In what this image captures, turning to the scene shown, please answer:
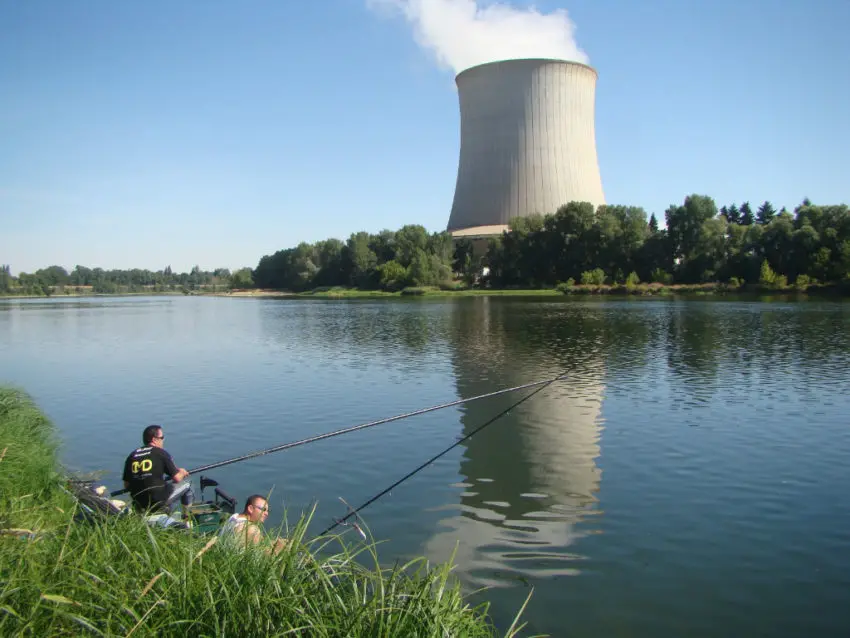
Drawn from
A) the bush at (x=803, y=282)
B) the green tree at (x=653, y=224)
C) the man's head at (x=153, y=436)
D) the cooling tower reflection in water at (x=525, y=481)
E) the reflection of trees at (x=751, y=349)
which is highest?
the green tree at (x=653, y=224)

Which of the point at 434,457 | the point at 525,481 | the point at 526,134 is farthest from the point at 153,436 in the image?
the point at 526,134

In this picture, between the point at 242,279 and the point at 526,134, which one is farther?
the point at 242,279

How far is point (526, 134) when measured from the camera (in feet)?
132

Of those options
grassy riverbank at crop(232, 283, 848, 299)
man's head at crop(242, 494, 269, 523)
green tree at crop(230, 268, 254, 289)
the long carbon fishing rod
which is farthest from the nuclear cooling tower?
green tree at crop(230, 268, 254, 289)

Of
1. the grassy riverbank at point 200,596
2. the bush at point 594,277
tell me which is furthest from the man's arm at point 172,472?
the bush at point 594,277

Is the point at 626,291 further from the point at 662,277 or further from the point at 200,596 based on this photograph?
the point at 200,596

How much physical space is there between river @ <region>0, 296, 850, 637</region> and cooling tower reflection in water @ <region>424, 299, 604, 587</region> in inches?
1.2

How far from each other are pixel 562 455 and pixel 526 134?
34874mm

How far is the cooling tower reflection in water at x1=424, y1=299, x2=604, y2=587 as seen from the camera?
16.7 feet

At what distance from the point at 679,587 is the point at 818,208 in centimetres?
4572

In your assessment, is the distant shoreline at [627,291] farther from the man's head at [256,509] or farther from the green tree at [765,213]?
the man's head at [256,509]

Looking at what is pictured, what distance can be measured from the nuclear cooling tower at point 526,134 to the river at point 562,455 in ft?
80.5

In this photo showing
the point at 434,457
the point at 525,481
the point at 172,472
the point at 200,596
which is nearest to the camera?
the point at 200,596

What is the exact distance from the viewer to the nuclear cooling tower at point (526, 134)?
39.9 metres
